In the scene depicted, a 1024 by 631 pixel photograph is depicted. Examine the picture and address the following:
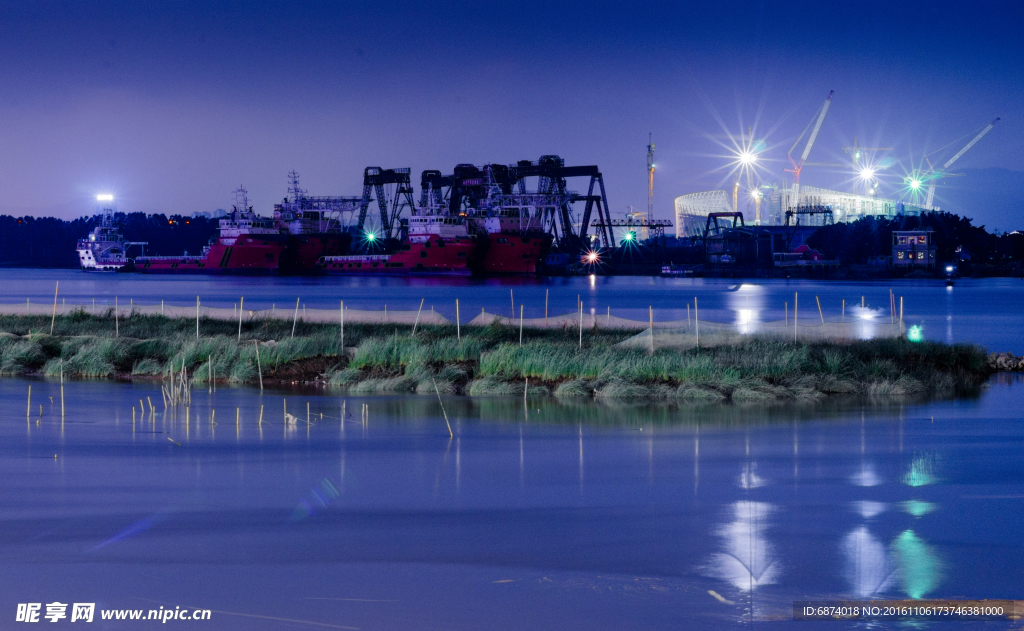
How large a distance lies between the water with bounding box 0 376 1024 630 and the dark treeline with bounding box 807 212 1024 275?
10988cm

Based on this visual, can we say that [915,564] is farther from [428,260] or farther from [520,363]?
[428,260]

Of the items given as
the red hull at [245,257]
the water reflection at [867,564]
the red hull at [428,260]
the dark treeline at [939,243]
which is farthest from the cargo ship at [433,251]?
the water reflection at [867,564]

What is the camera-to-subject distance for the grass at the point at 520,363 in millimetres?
17578

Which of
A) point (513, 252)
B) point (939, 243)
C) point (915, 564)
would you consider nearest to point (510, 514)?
point (915, 564)

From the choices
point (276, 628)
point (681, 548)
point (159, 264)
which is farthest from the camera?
point (159, 264)

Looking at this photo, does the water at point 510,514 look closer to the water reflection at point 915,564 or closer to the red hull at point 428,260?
the water reflection at point 915,564

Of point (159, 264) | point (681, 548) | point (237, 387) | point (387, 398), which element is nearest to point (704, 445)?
point (681, 548)

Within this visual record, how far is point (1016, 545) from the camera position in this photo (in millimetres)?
8180

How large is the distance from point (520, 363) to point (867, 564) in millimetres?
11182

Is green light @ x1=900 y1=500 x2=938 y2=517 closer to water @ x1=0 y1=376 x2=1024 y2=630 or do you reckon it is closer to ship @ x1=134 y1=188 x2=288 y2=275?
water @ x1=0 y1=376 x2=1024 y2=630

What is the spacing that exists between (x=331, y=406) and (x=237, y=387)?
10.3 feet

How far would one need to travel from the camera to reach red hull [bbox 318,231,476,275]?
96000mm

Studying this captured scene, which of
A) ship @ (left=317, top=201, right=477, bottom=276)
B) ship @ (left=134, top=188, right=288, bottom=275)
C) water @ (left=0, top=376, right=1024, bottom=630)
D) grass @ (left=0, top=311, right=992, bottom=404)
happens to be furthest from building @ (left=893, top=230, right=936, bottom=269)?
water @ (left=0, top=376, right=1024, bottom=630)

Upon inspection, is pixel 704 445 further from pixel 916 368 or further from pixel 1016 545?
pixel 916 368
